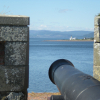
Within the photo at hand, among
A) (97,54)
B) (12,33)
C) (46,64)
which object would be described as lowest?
(46,64)

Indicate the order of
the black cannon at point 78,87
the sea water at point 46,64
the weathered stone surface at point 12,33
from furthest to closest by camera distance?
1. the sea water at point 46,64
2. the weathered stone surface at point 12,33
3. the black cannon at point 78,87

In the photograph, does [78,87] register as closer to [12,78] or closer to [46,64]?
[12,78]

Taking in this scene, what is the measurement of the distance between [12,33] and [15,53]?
295 millimetres

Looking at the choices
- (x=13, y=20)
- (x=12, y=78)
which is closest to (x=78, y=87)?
(x=12, y=78)

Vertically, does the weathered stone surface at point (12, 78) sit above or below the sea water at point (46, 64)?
above

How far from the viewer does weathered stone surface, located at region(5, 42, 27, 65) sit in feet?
10.2

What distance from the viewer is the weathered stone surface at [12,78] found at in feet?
10.2

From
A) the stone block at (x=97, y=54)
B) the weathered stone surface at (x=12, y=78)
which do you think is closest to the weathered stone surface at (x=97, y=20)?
the stone block at (x=97, y=54)

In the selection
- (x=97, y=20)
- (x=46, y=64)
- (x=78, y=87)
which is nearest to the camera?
(x=78, y=87)

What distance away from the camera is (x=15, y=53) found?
3.11m

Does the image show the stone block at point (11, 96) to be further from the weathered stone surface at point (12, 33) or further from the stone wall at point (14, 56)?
the weathered stone surface at point (12, 33)

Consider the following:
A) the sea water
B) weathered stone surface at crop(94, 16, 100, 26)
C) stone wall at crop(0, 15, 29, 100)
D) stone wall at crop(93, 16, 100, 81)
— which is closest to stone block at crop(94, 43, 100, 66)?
stone wall at crop(93, 16, 100, 81)

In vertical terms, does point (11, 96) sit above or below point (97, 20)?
below

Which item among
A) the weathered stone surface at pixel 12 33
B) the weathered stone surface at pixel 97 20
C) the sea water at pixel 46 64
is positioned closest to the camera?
the weathered stone surface at pixel 12 33
